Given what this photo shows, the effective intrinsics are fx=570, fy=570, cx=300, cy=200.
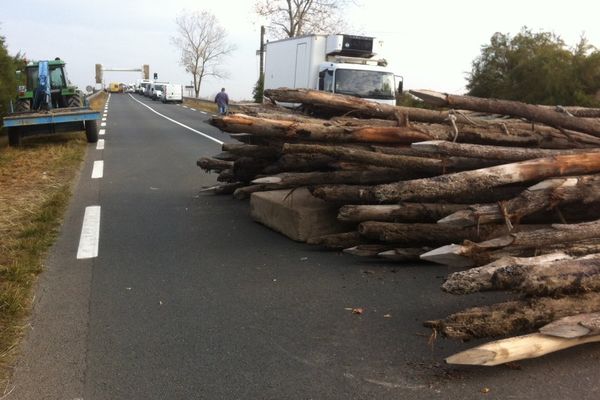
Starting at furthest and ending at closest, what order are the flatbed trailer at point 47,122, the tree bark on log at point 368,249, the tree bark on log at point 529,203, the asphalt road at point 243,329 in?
the flatbed trailer at point 47,122
the tree bark on log at point 368,249
the tree bark on log at point 529,203
the asphalt road at point 243,329

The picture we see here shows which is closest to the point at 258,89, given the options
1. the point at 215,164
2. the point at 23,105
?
the point at 23,105

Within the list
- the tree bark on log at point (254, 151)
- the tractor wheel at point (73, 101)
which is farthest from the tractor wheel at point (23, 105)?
the tree bark on log at point (254, 151)

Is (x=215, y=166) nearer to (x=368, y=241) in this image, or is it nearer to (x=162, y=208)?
(x=162, y=208)

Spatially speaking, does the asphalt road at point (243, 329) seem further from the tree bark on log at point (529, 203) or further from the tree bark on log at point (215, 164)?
the tree bark on log at point (215, 164)

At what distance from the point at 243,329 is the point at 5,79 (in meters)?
15.2

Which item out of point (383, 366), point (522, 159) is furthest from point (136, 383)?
point (522, 159)

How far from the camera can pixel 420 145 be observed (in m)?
5.59

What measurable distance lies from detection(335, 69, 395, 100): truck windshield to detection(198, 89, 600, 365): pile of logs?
8.24 meters

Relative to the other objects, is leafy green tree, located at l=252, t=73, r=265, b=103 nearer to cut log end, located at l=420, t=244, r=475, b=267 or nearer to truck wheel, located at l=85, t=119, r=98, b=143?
truck wheel, located at l=85, t=119, r=98, b=143

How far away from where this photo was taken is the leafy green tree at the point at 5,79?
1584 cm

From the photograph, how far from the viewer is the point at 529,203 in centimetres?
512

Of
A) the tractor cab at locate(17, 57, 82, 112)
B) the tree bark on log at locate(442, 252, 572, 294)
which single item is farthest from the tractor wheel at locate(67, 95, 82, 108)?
the tree bark on log at locate(442, 252, 572, 294)

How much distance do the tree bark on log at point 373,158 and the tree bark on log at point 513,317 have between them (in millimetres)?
2441

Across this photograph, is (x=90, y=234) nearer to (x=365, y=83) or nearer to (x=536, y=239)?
(x=536, y=239)
